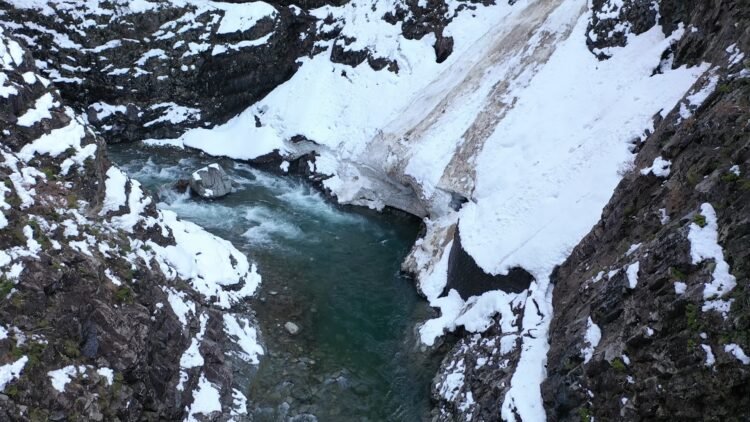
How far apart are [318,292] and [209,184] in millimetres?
9598

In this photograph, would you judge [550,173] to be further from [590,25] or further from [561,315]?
[590,25]

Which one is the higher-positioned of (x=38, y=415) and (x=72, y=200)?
(x=72, y=200)

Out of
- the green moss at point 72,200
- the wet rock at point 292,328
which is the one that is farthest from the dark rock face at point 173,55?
the green moss at point 72,200

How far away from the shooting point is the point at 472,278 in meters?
16.2

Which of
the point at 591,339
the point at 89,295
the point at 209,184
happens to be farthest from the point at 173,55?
the point at 591,339

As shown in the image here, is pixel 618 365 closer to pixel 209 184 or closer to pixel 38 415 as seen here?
pixel 38 415

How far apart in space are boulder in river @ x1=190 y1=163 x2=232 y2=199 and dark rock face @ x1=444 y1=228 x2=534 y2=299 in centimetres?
1261

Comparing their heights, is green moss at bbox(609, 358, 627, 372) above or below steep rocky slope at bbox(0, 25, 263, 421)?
below

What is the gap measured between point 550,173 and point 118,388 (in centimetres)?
1356

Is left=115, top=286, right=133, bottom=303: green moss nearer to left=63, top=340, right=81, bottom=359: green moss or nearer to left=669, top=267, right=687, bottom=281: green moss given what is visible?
left=63, top=340, right=81, bottom=359: green moss

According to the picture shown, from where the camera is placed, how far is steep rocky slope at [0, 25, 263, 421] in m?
9.58

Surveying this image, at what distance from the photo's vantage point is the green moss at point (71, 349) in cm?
999

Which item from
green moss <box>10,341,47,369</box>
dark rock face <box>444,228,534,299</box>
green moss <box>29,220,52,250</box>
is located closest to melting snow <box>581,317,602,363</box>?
dark rock face <box>444,228,534,299</box>

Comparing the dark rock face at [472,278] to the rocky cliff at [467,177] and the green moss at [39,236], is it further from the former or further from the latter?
the green moss at [39,236]
